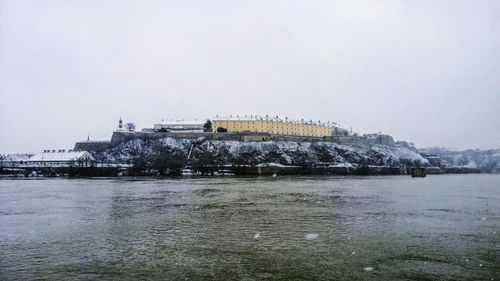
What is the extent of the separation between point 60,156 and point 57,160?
133 inches

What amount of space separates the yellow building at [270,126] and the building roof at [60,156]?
38.9 m

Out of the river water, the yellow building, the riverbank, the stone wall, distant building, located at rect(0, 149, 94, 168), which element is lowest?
the river water

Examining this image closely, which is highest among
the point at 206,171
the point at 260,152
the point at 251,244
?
the point at 260,152

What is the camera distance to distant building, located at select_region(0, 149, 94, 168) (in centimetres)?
10957

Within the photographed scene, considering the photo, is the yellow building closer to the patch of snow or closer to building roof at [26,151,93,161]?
building roof at [26,151,93,161]

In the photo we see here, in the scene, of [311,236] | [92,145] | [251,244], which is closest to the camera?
[251,244]

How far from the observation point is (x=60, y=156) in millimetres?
121562

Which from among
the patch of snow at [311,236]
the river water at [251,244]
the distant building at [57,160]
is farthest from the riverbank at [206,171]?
the patch of snow at [311,236]

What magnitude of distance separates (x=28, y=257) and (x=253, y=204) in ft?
63.3

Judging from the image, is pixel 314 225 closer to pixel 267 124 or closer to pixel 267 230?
pixel 267 230

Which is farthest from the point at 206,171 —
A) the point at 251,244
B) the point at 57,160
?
the point at 251,244

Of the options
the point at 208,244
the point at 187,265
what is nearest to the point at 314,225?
the point at 208,244

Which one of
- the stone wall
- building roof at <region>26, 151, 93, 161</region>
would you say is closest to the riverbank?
building roof at <region>26, 151, 93, 161</region>

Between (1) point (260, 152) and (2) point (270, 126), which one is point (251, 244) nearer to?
(1) point (260, 152)
